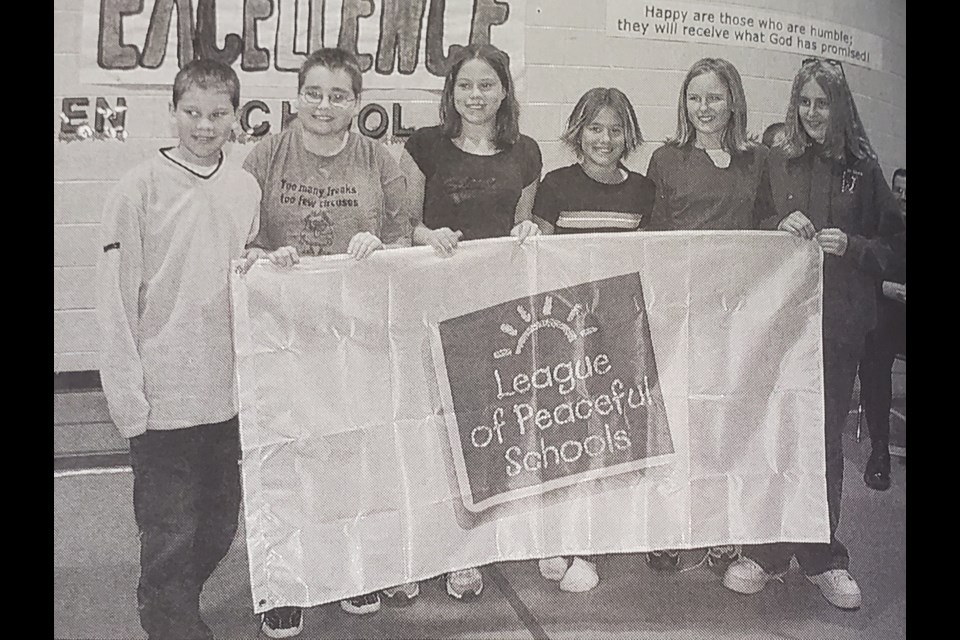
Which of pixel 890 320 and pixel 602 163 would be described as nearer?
pixel 602 163

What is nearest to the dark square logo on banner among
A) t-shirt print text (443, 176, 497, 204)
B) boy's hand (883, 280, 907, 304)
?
t-shirt print text (443, 176, 497, 204)

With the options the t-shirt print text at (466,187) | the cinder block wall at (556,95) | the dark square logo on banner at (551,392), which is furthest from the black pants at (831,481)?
the t-shirt print text at (466,187)

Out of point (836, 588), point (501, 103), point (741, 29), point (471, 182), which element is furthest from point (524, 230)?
point (836, 588)

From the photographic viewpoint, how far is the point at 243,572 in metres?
1.64

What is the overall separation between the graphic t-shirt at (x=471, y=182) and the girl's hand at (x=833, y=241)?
625 mm

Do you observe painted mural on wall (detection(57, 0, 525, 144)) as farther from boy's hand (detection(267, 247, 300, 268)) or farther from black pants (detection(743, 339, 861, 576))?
black pants (detection(743, 339, 861, 576))

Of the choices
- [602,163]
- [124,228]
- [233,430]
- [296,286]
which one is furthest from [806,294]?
[124,228]

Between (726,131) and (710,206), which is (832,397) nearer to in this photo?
(710,206)

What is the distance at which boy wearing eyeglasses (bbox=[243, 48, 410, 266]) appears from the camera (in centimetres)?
161

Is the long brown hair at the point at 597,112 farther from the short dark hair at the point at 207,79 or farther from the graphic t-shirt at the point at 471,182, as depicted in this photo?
the short dark hair at the point at 207,79

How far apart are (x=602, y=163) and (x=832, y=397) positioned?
70cm

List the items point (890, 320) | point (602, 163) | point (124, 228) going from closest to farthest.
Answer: point (124, 228)
point (602, 163)
point (890, 320)

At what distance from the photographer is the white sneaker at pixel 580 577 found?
174cm

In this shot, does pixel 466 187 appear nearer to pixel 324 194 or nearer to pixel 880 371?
pixel 324 194
